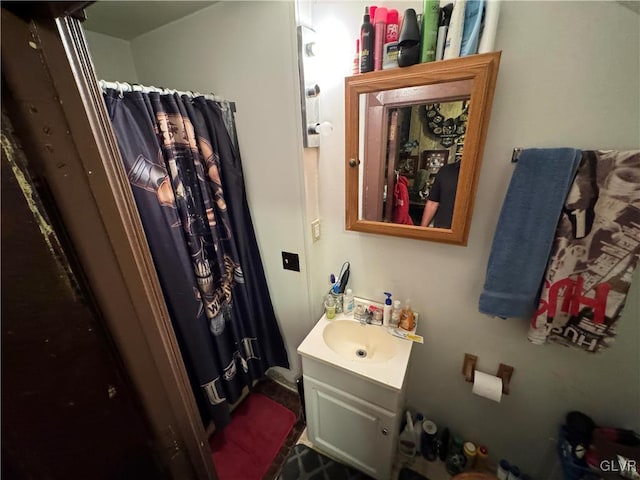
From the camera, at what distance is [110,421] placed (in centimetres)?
38

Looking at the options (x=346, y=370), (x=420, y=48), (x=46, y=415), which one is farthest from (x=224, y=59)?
(x=346, y=370)

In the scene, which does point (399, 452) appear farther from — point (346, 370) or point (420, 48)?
point (420, 48)

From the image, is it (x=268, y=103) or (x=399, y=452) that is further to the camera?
(x=399, y=452)

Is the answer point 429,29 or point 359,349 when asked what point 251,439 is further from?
point 429,29

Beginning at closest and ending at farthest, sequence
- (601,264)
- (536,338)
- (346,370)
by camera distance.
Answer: (601,264)
(536,338)
(346,370)

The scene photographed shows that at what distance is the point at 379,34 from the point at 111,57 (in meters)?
1.42

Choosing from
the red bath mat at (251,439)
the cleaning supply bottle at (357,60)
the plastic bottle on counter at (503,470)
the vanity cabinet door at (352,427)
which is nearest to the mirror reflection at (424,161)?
the cleaning supply bottle at (357,60)

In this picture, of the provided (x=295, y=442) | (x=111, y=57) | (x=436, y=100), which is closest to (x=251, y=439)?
(x=295, y=442)

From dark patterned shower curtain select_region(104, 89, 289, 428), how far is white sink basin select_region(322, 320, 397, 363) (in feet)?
1.52

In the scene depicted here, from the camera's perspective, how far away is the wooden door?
0.87 ft

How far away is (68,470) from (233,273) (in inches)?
38.5

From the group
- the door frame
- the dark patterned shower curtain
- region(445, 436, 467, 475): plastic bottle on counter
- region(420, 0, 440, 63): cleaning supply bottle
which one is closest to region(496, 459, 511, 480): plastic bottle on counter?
region(445, 436, 467, 475): plastic bottle on counter

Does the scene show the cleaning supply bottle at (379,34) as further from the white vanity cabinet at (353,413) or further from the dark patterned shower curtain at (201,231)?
the white vanity cabinet at (353,413)

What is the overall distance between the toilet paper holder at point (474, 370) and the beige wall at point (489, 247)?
0.02 metres
